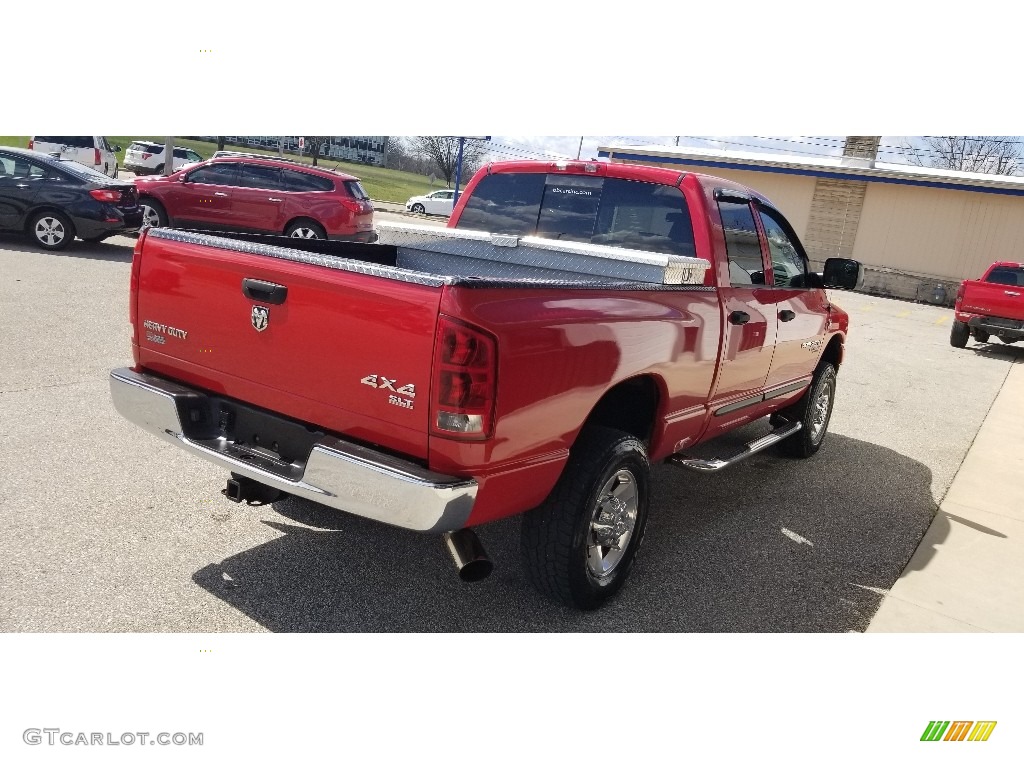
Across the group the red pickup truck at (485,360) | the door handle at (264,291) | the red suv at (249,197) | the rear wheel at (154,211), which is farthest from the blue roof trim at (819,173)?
the door handle at (264,291)

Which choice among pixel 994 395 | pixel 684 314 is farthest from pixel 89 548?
pixel 994 395

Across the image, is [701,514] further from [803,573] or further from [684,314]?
[684,314]

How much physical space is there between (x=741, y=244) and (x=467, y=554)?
2712 mm

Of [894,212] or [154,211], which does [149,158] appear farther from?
[894,212]

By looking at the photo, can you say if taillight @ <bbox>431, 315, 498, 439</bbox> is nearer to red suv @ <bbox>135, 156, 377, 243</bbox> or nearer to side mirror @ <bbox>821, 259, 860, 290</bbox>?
side mirror @ <bbox>821, 259, 860, 290</bbox>

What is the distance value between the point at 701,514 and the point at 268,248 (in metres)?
3.04

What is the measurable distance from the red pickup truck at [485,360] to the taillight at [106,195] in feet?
30.8

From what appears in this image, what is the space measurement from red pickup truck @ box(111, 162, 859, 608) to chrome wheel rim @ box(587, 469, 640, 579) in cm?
1

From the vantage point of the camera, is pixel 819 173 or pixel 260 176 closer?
pixel 260 176

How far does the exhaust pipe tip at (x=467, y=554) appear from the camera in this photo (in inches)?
121

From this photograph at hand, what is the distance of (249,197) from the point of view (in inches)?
551

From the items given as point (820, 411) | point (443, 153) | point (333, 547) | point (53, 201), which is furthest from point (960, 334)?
point (53, 201)

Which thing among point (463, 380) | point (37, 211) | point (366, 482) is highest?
point (463, 380)
